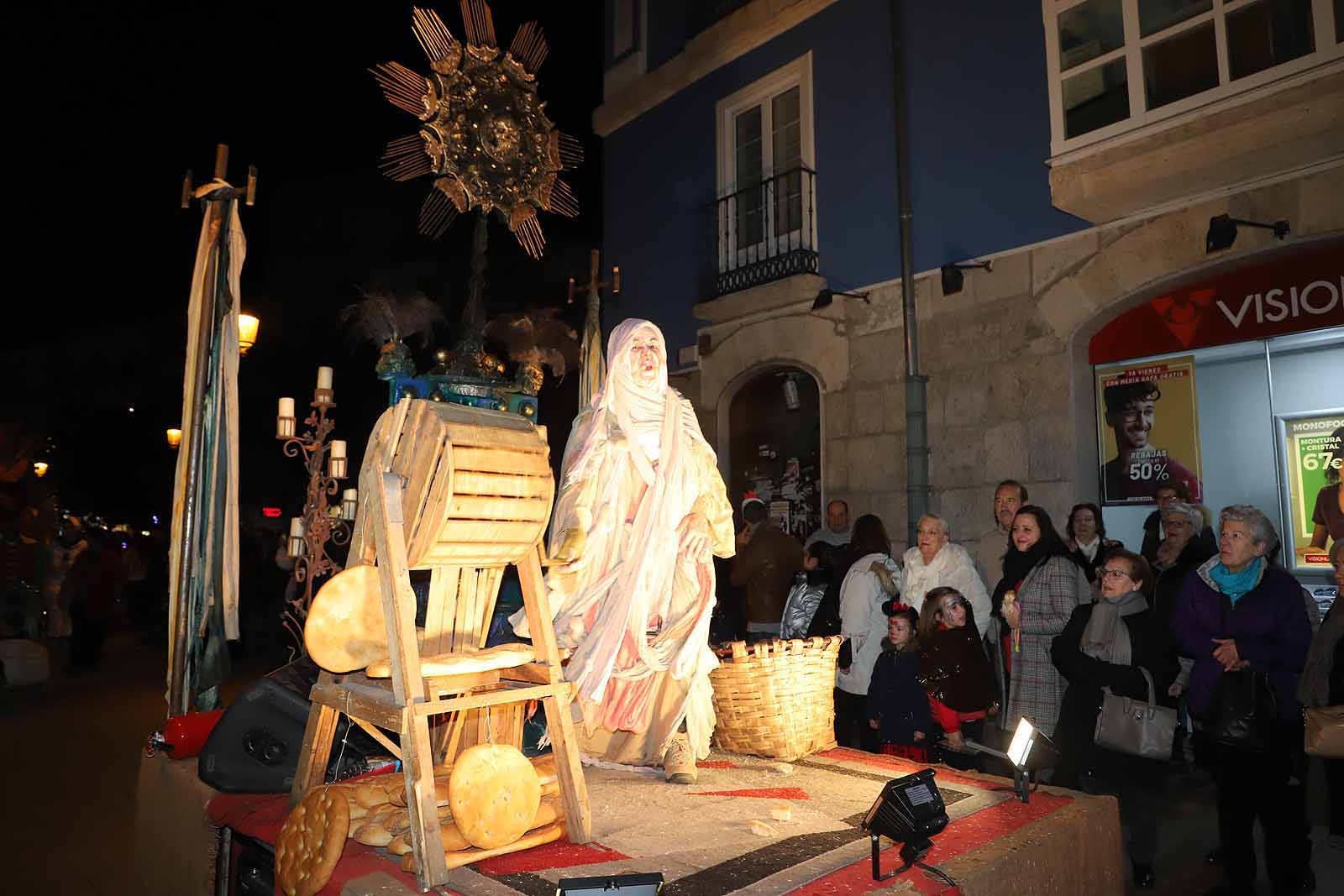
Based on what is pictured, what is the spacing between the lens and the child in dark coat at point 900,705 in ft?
15.1

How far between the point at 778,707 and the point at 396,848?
1.66 metres

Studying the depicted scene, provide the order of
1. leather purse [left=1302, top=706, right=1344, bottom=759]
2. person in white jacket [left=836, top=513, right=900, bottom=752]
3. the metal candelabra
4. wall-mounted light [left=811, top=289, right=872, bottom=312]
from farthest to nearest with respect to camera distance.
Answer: wall-mounted light [left=811, top=289, right=872, bottom=312], the metal candelabra, person in white jacket [left=836, top=513, right=900, bottom=752], leather purse [left=1302, top=706, right=1344, bottom=759]

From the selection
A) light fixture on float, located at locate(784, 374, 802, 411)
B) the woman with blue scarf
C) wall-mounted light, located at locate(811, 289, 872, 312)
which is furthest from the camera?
light fixture on float, located at locate(784, 374, 802, 411)

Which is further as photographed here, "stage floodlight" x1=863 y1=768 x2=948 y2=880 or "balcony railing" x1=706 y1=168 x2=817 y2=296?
"balcony railing" x1=706 y1=168 x2=817 y2=296

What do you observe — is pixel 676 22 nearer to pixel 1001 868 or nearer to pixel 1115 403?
pixel 1115 403

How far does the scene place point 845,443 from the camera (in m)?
8.70

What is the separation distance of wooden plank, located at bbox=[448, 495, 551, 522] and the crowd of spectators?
2706mm

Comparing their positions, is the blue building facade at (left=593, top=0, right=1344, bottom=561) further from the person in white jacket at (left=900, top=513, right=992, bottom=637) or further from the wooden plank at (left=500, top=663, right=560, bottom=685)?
the wooden plank at (left=500, top=663, right=560, bottom=685)

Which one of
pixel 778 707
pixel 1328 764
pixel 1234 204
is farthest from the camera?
pixel 1234 204

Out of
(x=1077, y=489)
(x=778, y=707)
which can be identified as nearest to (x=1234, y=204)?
(x=1077, y=489)

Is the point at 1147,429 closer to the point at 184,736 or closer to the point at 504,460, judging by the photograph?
the point at 504,460

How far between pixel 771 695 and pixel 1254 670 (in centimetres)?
205

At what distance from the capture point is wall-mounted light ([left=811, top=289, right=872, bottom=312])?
8.59 meters

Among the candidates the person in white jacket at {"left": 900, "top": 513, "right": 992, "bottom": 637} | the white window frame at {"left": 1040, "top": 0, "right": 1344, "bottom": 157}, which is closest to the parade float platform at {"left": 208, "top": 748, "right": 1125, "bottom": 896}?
the person in white jacket at {"left": 900, "top": 513, "right": 992, "bottom": 637}
